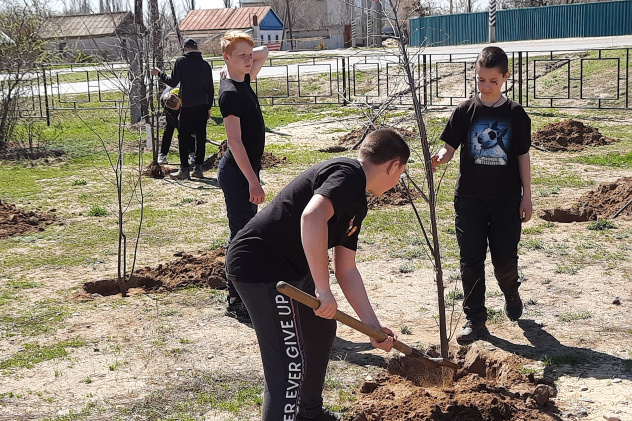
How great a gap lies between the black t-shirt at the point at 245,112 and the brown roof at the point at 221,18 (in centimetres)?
Answer: 5789

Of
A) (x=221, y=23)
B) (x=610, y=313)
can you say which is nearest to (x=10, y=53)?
(x=610, y=313)

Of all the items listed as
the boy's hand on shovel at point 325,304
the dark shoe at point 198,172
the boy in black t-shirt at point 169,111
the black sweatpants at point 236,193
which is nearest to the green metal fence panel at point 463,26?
the boy in black t-shirt at point 169,111

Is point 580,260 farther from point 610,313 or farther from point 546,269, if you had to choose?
point 610,313

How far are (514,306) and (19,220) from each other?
19.6 ft

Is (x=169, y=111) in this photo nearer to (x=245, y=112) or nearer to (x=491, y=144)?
(x=245, y=112)

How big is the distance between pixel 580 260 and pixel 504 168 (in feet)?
7.09

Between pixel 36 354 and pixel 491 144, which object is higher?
pixel 491 144

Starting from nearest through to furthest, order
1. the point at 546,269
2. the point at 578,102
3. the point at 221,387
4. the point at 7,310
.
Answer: the point at 221,387 < the point at 7,310 < the point at 546,269 < the point at 578,102

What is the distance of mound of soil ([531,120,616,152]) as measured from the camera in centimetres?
1283

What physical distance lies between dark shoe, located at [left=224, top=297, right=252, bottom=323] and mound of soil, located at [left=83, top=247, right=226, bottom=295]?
2.32ft

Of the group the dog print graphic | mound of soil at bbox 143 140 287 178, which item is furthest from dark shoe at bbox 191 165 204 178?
the dog print graphic

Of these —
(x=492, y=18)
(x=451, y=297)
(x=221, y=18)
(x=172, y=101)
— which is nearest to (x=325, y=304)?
(x=451, y=297)

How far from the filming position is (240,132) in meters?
5.27

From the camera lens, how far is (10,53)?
48.4ft
